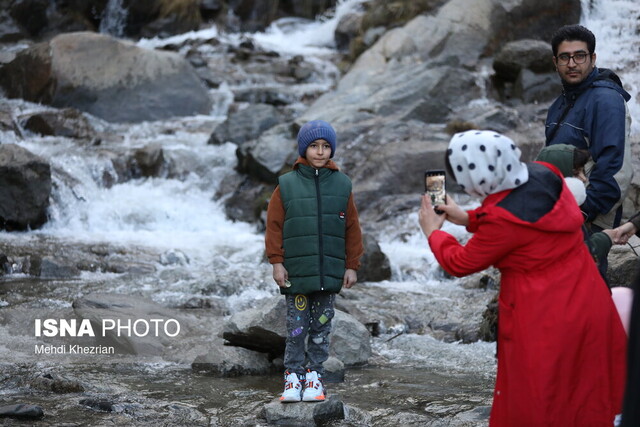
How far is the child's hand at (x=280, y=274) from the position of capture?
4.76 metres

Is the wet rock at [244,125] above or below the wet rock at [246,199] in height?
above

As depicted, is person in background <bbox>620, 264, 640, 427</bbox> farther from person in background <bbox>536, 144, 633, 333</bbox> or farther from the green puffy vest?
the green puffy vest

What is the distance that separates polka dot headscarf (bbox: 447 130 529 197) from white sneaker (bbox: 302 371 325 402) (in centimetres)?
206

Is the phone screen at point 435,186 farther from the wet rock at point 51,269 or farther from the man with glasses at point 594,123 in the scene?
the wet rock at point 51,269

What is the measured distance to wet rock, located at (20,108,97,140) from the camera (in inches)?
651

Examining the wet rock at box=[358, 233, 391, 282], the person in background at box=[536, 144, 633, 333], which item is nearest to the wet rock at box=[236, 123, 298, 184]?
the wet rock at box=[358, 233, 391, 282]

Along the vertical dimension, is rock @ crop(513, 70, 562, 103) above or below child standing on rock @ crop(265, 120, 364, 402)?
above

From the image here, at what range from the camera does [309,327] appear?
493cm

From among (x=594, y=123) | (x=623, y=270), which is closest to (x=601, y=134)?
(x=594, y=123)

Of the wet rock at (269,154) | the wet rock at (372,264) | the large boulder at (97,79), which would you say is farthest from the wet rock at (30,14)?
the wet rock at (372,264)

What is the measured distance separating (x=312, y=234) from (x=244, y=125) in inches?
493

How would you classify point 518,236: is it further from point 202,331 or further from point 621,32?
point 621,32

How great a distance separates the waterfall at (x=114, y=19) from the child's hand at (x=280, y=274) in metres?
23.7

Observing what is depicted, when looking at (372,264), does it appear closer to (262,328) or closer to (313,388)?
(262,328)
